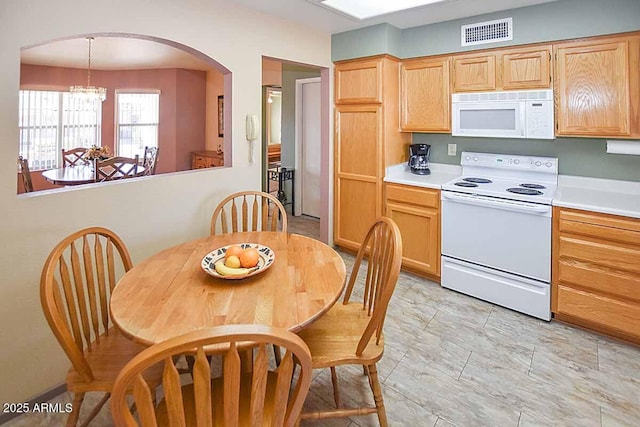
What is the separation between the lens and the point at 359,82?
378 centimetres

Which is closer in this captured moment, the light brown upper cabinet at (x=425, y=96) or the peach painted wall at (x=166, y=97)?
the light brown upper cabinet at (x=425, y=96)

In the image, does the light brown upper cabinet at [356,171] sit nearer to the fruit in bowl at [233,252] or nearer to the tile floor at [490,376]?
the tile floor at [490,376]

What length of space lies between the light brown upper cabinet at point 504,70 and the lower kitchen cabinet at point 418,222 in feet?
3.32

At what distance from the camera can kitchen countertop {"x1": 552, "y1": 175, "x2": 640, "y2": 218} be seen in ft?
8.00

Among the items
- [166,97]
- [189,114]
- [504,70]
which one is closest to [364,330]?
[504,70]

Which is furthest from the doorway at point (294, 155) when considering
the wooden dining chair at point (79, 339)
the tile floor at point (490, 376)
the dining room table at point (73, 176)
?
the wooden dining chair at point (79, 339)

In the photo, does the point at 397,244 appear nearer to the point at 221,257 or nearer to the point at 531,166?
the point at 221,257

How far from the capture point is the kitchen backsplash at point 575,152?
2.88 m

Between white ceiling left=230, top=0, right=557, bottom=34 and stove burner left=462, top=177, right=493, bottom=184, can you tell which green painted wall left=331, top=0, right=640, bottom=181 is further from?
stove burner left=462, top=177, right=493, bottom=184

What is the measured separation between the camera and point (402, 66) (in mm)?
3777

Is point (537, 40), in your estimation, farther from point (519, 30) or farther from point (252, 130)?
point (252, 130)

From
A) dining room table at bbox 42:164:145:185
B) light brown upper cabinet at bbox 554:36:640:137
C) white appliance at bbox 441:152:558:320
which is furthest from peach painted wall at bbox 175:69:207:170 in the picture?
light brown upper cabinet at bbox 554:36:640:137

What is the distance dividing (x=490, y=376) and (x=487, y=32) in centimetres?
272

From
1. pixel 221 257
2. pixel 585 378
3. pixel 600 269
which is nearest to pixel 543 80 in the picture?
pixel 600 269
